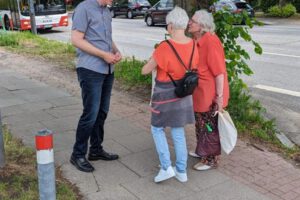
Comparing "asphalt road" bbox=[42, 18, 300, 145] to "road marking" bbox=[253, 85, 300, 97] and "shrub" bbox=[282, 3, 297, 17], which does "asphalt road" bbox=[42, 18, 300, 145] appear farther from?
"shrub" bbox=[282, 3, 297, 17]

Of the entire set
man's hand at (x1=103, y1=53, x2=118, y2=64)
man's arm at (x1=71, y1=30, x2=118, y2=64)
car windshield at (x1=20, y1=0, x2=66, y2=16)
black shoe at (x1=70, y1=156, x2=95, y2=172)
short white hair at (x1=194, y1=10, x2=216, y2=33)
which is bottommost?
black shoe at (x1=70, y1=156, x2=95, y2=172)

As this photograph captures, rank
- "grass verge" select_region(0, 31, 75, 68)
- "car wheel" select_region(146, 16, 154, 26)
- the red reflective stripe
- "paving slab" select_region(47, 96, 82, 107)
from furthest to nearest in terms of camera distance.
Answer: "car wheel" select_region(146, 16, 154, 26)
"grass verge" select_region(0, 31, 75, 68)
"paving slab" select_region(47, 96, 82, 107)
the red reflective stripe

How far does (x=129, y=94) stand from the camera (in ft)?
25.2

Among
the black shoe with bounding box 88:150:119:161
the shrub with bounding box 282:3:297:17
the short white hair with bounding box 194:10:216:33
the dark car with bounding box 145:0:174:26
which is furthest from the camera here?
the shrub with bounding box 282:3:297:17

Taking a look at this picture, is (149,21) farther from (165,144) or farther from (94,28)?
(165,144)

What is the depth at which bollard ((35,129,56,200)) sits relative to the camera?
2859 mm

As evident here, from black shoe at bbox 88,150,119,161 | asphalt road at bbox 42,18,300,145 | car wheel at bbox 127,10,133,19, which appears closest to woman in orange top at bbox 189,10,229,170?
black shoe at bbox 88,150,119,161

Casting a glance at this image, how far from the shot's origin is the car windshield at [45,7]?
2148cm

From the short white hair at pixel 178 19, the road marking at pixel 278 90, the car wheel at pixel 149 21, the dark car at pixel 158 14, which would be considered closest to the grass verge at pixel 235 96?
the road marking at pixel 278 90

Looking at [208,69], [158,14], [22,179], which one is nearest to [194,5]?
[208,69]

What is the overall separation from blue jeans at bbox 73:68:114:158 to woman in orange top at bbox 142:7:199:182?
1.65 ft

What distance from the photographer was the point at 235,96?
6641mm

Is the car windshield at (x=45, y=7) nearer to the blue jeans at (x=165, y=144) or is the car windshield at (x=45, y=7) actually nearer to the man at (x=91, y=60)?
the man at (x=91, y=60)

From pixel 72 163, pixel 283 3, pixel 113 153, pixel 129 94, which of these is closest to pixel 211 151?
pixel 113 153
